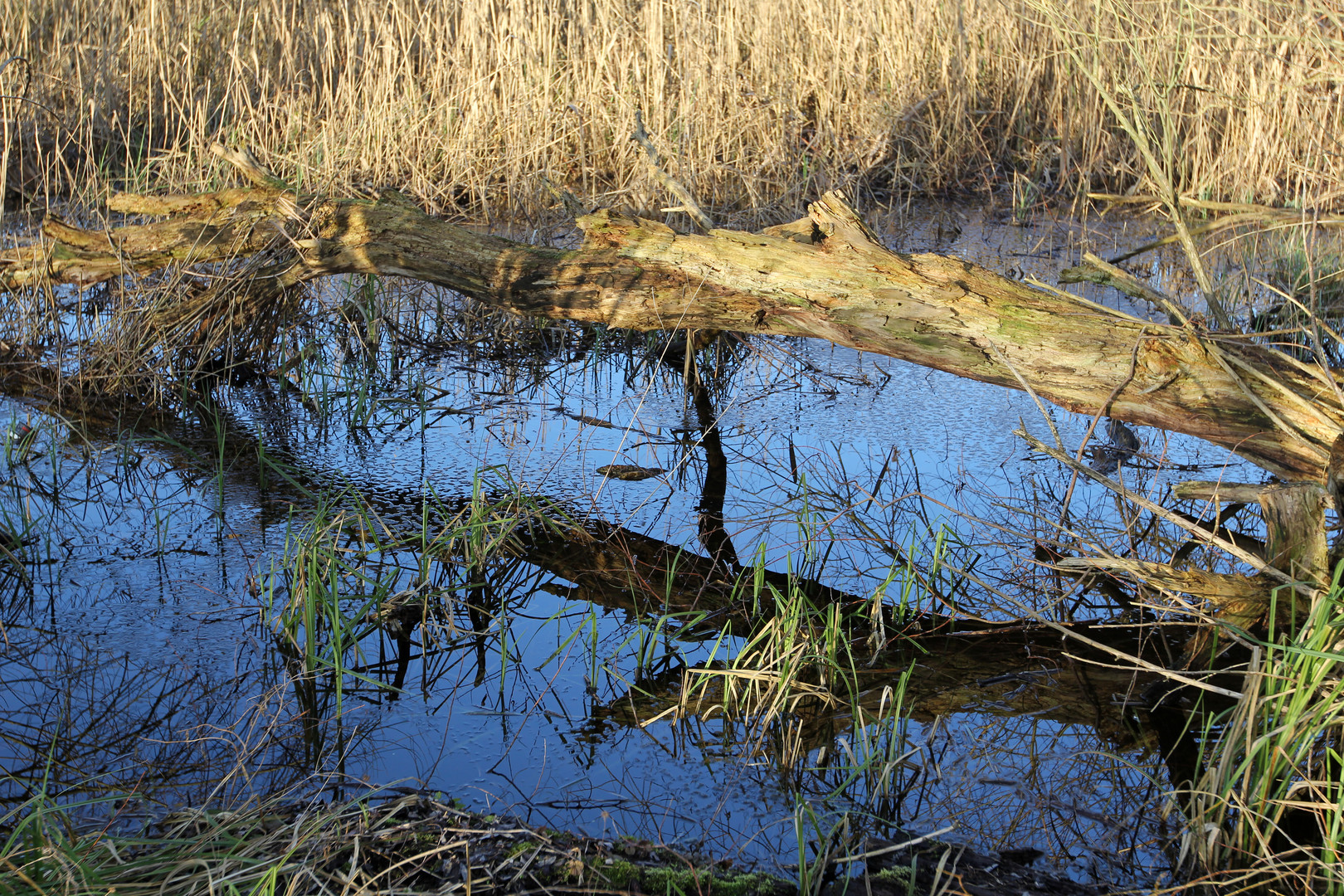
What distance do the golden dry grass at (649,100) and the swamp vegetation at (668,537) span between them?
0.10 metres

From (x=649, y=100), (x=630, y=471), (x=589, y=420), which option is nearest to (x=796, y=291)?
(x=630, y=471)

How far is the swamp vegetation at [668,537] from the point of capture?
1954 mm

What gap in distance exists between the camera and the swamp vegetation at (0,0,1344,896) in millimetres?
1954

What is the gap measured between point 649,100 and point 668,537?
12.2 feet

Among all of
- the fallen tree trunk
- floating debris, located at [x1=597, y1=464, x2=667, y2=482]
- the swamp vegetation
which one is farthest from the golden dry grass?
floating debris, located at [x1=597, y1=464, x2=667, y2=482]

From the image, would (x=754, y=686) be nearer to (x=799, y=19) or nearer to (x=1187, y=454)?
(x=1187, y=454)

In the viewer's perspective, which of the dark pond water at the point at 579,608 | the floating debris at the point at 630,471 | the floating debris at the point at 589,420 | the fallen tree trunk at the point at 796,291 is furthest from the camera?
the floating debris at the point at 589,420

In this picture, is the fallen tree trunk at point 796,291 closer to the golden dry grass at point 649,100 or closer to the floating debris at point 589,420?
the floating debris at point 589,420

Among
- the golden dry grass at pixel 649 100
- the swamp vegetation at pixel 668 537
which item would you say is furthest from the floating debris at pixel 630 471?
the golden dry grass at pixel 649 100

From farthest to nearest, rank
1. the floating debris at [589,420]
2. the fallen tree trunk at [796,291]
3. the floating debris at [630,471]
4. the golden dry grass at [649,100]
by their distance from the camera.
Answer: the golden dry grass at [649,100] < the floating debris at [589,420] < the floating debris at [630,471] < the fallen tree trunk at [796,291]

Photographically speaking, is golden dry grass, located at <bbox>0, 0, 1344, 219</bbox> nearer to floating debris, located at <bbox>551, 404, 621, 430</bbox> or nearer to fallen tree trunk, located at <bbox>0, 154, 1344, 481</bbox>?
fallen tree trunk, located at <bbox>0, 154, 1344, 481</bbox>

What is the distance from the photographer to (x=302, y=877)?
1677mm

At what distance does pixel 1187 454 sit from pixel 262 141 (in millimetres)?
4826

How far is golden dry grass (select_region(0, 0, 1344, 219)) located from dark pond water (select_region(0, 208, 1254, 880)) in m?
1.69
